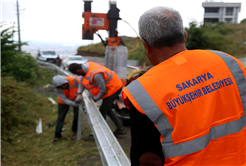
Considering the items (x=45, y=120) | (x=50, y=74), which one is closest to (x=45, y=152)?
(x=45, y=120)

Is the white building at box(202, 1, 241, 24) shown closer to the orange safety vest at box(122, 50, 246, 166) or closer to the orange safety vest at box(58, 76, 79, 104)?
the orange safety vest at box(58, 76, 79, 104)

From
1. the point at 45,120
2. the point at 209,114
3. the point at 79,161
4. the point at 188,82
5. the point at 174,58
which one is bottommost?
the point at 45,120

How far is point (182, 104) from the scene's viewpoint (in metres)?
1.20

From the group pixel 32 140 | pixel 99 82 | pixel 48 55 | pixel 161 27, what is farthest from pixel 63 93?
pixel 48 55

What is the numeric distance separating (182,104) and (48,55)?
28995 millimetres

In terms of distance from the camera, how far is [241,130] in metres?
1.33

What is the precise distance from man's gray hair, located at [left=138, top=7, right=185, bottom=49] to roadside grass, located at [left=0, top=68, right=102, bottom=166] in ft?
10.2

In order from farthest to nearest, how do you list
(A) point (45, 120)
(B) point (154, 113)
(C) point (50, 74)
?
(C) point (50, 74) → (A) point (45, 120) → (B) point (154, 113)

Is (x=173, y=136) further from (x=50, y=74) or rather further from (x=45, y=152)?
(x=50, y=74)

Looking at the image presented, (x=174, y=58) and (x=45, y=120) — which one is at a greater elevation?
(x=174, y=58)

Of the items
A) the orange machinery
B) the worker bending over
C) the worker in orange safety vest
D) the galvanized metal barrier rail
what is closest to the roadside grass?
the galvanized metal barrier rail

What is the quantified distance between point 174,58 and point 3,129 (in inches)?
228

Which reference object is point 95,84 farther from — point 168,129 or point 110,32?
point 168,129

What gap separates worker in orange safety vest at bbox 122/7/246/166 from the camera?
1208 millimetres
